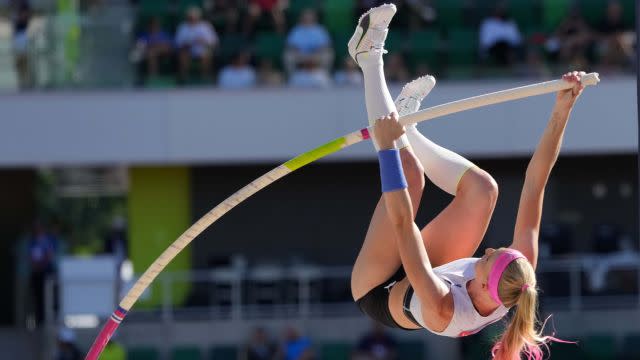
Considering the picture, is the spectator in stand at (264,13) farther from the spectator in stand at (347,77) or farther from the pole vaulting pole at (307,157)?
the pole vaulting pole at (307,157)

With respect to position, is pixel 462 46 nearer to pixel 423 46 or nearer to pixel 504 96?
pixel 423 46

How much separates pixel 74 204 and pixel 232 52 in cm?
476

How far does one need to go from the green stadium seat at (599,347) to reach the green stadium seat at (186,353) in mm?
3293

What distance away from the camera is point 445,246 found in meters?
5.52

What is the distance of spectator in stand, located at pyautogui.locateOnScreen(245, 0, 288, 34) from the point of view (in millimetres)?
12844

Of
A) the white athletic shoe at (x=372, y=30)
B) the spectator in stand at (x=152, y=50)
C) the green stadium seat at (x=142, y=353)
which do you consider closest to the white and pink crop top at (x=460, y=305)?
the white athletic shoe at (x=372, y=30)

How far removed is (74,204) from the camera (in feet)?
54.6

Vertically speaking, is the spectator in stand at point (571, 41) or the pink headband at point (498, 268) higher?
the spectator in stand at point (571, 41)

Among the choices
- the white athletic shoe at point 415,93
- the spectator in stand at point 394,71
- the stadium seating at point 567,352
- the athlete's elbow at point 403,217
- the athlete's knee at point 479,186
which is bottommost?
the stadium seating at point 567,352

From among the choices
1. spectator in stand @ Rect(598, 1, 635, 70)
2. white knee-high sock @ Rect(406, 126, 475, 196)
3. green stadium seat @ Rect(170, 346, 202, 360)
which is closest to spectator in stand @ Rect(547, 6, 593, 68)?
spectator in stand @ Rect(598, 1, 635, 70)

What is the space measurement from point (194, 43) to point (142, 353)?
2.78 meters

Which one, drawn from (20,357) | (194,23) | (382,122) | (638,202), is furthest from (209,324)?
(382,122)

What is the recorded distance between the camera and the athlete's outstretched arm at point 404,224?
15.6 feet

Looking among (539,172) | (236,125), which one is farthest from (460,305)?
(236,125)
